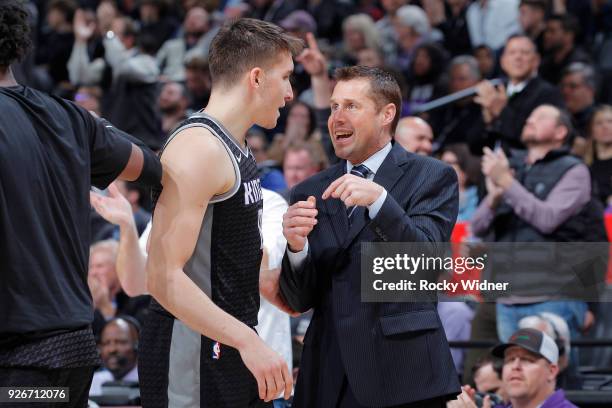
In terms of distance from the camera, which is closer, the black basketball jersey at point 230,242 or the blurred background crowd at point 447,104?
the black basketball jersey at point 230,242

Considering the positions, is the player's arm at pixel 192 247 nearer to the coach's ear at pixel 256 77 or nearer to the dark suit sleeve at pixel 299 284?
the coach's ear at pixel 256 77

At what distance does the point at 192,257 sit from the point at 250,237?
225 mm

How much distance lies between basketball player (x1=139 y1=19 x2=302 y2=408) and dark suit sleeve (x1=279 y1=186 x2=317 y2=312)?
0.37 meters

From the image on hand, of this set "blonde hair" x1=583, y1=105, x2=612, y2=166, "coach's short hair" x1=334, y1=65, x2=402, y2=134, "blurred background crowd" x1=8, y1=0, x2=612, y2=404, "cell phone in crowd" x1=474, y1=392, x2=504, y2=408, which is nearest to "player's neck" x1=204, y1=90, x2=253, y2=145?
"coach's short hair" x1=334, y1=65, x2=402, y2=134

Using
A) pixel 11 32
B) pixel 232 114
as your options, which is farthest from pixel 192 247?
pixel 11 32

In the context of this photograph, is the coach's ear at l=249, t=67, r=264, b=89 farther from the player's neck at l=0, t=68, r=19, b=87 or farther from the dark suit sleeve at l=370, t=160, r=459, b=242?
the player's neck at l=0, t=68, r=19, b=87

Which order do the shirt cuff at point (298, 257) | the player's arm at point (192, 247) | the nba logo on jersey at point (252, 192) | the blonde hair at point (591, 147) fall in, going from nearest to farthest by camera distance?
1. the player's arm at point (192, 247)
2. the nba logo on jersey at point (252, 192)
3. the shirt cuff at point (298, 257)
4. the blonde hair at point (591, 147)

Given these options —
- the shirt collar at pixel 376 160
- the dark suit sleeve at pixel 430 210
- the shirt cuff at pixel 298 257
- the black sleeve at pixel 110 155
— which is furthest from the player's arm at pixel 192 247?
the shirt collar at pixel 376 160

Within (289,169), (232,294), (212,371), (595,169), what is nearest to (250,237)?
(232,294)

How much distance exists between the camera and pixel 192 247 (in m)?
3.56

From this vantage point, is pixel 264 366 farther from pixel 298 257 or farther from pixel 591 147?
pixel 591 147

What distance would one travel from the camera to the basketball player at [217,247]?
3473mm

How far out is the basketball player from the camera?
11.4 feet

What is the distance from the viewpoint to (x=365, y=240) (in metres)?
4.10
